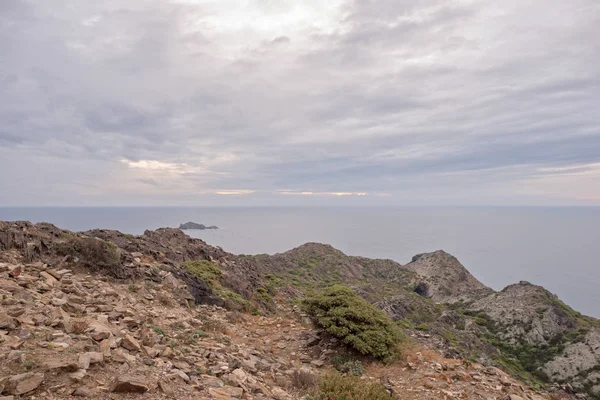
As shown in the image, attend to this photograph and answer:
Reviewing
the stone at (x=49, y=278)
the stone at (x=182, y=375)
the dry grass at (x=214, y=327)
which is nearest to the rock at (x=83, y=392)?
the stone at (x=182, y=375)

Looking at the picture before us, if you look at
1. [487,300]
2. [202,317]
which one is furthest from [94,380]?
[487,300]

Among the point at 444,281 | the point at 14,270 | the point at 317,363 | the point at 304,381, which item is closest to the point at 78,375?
the point at 304,381

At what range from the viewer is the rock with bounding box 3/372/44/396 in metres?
5.78

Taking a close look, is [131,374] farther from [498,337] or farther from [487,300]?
[487,300]

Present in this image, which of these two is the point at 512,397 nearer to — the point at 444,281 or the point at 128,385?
→ the point at 128,385

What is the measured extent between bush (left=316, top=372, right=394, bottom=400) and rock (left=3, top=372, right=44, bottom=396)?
6.09 metres

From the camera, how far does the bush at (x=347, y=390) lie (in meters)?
8.89

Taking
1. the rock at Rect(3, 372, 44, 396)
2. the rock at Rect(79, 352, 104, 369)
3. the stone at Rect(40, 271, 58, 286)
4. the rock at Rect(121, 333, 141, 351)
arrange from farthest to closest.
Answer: the stone at Rect(40, 271, 58, 286) → the rock at Rect(121, 333, 141, 351) → the rock at Rect(79, 352, 104, 369) → the rock at Rect(3, 372, 44, 396)

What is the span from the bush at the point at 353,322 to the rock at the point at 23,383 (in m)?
10.3

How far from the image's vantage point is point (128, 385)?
6.55 m

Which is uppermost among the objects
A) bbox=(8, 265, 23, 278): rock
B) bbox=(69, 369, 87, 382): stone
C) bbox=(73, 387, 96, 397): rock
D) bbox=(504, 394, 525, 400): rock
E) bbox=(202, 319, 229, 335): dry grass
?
bbox=(8, 265, 23, 278): rock

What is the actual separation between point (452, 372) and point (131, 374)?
1031 cm

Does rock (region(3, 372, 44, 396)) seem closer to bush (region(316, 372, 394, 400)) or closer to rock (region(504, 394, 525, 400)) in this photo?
bush (region(316, 372, 394, 400))

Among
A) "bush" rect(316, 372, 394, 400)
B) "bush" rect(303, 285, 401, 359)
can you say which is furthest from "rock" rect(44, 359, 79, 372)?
"bush" rect(303, 285, 401, 359)
